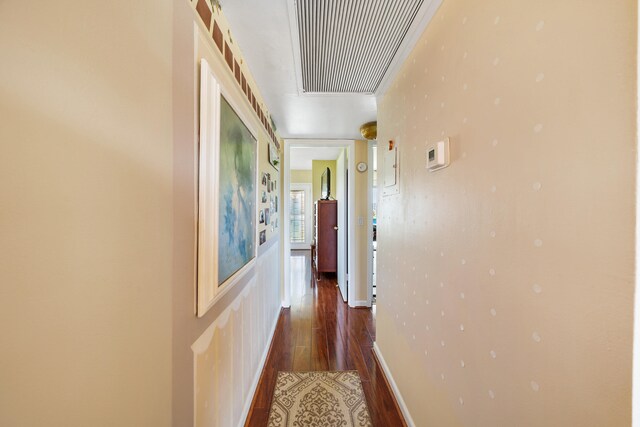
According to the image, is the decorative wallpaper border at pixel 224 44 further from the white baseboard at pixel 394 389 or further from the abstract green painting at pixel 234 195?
the white baseboard at pixel 394 389

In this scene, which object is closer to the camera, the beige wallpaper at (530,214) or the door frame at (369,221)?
the beige wallpaper at (530,214)

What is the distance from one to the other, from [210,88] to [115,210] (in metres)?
0.62

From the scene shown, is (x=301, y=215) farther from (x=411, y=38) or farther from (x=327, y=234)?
(x=411, y=38)

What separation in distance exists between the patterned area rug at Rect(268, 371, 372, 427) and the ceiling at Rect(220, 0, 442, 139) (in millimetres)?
2215

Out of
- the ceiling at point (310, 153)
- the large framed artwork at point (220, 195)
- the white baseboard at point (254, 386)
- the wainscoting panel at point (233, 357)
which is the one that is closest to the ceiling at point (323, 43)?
the large framed artwork at point (220, 195)

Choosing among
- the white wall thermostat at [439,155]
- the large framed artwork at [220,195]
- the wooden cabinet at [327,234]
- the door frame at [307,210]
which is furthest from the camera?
the door frame at [307,210]

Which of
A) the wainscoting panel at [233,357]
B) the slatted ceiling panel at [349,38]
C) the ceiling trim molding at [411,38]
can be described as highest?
the slatted ceiling panel at [349,38]

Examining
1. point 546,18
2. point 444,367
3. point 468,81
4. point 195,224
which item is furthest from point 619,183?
point 195,224

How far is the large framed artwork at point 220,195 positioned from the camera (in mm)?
892

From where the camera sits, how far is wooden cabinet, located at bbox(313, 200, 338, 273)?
14.5 feet

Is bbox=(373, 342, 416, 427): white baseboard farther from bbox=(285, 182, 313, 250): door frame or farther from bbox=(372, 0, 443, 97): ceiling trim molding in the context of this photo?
bbox=(285, 182, 313, 250): door frame

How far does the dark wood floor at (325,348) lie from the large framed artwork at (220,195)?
1094 mm

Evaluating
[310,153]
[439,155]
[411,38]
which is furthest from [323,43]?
[310,153]

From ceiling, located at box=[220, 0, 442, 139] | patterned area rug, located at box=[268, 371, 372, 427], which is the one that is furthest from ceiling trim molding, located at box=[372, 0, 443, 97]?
patterned area rug, located at box=[268, 371, 372, 427]
